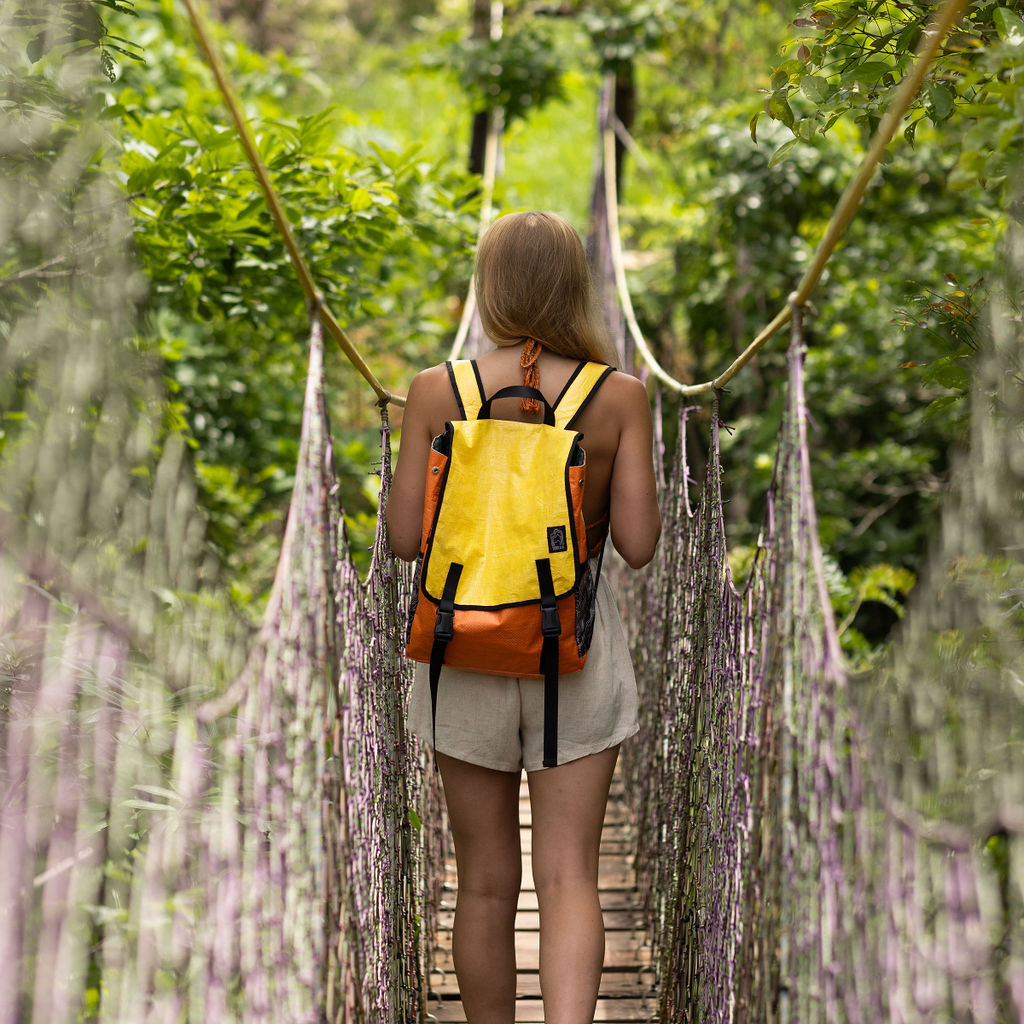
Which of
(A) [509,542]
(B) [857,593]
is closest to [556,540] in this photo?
(A) [509,542]

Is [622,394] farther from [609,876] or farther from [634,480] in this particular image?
[609,876]

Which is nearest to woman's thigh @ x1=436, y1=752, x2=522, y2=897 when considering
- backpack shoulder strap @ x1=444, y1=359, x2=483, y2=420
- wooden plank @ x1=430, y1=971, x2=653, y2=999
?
backpack shoulder strap @ x1=444, y1=359, x2=483, y2=420

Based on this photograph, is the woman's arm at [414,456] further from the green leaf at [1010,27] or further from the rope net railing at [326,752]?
the green leaf at [1010,27]

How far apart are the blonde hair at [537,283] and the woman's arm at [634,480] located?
77mm

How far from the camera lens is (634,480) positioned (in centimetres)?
117

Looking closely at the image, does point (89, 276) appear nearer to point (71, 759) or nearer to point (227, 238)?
point (71, 759)

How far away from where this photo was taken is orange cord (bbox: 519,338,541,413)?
3.74 ft

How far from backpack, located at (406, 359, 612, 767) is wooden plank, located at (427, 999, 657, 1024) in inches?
27.5

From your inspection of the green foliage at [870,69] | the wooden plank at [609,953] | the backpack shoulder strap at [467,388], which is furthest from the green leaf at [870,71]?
the wooden plank at [609,953]

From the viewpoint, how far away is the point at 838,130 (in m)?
4.09

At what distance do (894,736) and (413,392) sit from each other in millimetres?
638

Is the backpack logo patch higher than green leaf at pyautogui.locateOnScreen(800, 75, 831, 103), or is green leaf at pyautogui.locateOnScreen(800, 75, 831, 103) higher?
green leaf at pyautogui.locateOnScreen(800, 75, 831, 103)

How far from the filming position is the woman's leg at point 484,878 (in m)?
1.23

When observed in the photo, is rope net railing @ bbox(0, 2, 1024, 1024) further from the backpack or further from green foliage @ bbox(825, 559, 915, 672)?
green foliage @ bbox(825, 559, 915, 672)
